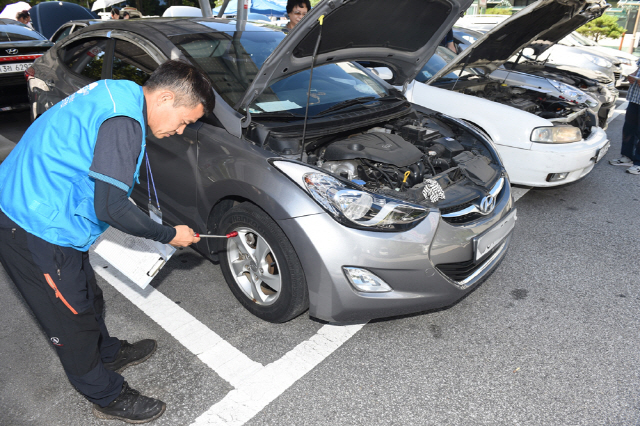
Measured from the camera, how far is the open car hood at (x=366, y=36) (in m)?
2.60

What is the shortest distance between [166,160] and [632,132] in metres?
5.38

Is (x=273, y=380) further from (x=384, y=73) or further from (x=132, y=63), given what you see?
(x=384, y=73)

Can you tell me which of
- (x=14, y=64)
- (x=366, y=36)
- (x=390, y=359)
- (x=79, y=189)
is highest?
(x=366, y=36)

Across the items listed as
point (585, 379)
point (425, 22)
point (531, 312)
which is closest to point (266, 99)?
point (425, 22)

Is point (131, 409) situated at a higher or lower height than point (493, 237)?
lower

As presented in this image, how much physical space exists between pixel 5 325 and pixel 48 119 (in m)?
1.65

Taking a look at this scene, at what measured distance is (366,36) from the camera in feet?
10.4

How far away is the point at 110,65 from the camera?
352cm

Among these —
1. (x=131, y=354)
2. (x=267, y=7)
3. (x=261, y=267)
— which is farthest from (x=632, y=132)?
(x=267, y=7)

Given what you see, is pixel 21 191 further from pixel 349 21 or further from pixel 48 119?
pixel 349 21

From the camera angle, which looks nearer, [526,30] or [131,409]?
[131,409]

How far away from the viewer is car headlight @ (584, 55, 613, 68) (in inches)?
341

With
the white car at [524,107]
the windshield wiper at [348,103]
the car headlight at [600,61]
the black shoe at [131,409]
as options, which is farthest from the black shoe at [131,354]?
the car headlight at [600,61]

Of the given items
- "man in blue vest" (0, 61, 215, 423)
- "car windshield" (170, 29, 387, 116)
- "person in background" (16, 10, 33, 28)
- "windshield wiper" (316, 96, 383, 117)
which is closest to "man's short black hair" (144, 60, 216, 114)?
"man in blue vest" (0, 61, 215, 423)
